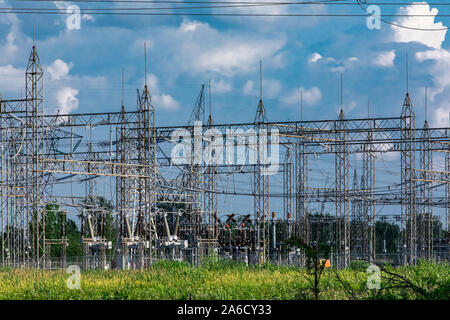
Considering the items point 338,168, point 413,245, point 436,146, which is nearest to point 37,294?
point 413,245

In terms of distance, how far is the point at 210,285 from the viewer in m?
22.6

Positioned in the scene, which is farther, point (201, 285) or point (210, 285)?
point (201, 285)

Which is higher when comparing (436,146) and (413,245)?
(436,146)

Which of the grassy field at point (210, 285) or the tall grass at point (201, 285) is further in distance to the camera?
the tall grass at point (201, 285)

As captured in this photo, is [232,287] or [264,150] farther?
[264,150]

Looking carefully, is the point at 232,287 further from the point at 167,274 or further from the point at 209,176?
the point at 209,176

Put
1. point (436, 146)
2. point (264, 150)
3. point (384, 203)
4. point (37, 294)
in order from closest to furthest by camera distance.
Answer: point (37, 294) → point (264, 150) → point (436, 146) → point (384, 203)

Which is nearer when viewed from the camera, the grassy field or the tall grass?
the grassy field

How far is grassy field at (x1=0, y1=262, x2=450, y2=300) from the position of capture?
19.1 metres

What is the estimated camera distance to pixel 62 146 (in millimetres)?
48625

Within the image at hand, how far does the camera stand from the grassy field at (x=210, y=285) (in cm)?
1906

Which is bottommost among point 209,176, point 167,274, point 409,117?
point 167,274
